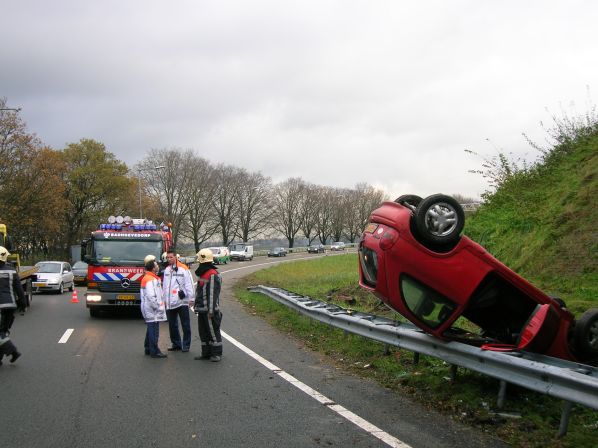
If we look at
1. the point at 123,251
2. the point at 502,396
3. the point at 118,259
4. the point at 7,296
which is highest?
the point at 123,251

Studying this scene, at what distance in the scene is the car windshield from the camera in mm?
26169

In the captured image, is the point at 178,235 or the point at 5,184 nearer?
the point at 5,184

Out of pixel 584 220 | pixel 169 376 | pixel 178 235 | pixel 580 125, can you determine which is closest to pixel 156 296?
pixel 169 376

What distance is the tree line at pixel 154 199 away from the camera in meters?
40.8

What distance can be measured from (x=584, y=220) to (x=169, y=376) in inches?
343

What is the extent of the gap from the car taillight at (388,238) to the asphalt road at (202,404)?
1.75m

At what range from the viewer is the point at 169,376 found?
7.97 m

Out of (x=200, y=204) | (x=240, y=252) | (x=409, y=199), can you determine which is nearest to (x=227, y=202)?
(x=200, y=204)

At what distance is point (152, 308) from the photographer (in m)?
9.95

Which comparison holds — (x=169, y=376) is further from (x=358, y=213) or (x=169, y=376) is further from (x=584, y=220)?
(x=358, y=213)

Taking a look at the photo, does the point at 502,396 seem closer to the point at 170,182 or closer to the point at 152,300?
the point at 152,300

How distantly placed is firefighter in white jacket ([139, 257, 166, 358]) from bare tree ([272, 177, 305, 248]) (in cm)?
8943

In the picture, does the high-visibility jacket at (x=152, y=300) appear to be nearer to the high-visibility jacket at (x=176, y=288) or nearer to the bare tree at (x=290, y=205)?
the high-visibility jacket at (x=176, y=288)

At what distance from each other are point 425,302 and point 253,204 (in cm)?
8280
